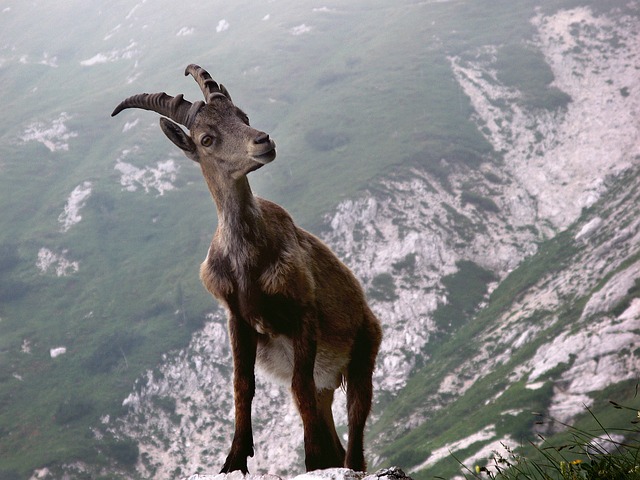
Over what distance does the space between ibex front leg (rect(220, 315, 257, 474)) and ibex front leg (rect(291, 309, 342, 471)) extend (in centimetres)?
83

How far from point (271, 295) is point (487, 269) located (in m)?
147

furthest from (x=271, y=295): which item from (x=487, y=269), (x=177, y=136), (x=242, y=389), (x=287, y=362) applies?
(x=487, y=269)

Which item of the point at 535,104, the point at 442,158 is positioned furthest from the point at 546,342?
the point at 535,104

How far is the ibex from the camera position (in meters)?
11.8

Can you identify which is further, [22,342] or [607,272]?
[22,342]

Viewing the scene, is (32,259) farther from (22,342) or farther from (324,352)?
(324,352)

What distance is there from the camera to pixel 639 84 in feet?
621

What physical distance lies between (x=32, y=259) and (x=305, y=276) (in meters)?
192

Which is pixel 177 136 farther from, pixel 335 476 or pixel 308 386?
pixel 335 476

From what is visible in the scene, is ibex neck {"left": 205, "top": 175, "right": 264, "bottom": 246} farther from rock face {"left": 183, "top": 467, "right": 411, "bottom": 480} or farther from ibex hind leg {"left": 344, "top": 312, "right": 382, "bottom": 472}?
rock face {"left": 183, "top": 467, "right": 411, "bottom": 480}

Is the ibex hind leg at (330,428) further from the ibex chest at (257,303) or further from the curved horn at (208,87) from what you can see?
the curved horn at (208,87)

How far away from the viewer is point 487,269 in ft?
502

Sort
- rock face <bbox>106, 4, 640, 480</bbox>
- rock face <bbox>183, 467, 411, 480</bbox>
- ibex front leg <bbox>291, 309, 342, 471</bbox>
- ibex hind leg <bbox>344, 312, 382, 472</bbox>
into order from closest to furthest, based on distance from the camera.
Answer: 1. rock face <bbox>183, 467, 411, 480</bbox>
2. ibex front leg <bbox>291, 309, 342, 471</bbox>
3. ibex hind leg <bbox>344, 312, 382, 472</bbox>
4. rock face <bbox>106, 4, 640, 480</bbox>

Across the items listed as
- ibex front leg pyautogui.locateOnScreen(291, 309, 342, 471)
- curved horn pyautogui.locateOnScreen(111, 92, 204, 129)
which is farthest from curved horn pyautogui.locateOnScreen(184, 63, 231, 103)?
ibex front leg pyautogui.locateOnScreen(291, 309, 342, 471)
